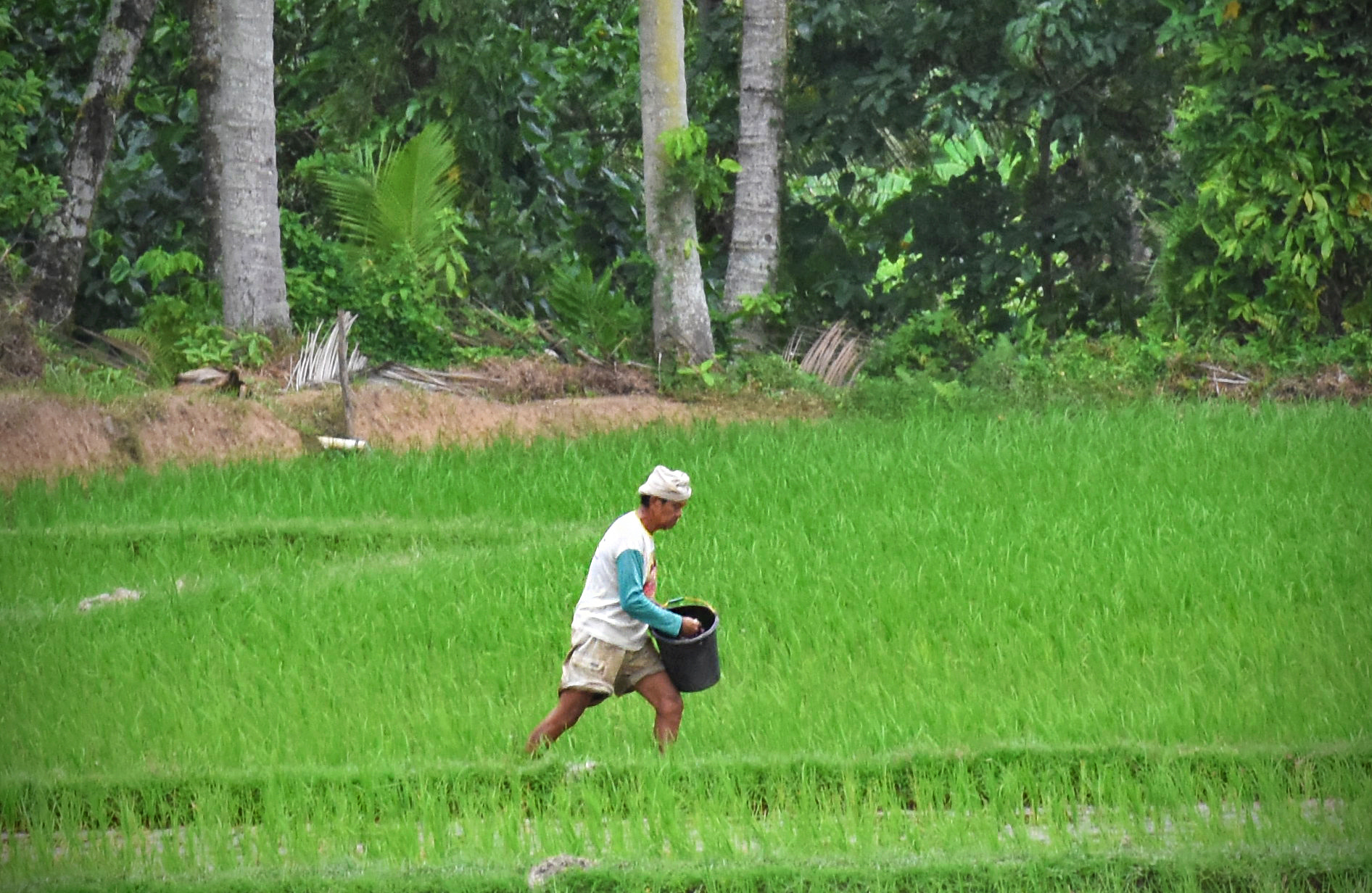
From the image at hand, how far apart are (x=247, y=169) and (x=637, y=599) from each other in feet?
29.9

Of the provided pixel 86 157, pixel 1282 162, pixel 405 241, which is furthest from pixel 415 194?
pixel 1282 162

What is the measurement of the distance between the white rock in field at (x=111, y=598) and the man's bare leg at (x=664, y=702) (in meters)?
3.63

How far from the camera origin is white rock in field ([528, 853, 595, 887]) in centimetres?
504

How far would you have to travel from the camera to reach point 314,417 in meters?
12.7

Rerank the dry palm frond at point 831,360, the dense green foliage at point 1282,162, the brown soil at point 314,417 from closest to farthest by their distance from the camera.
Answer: the brown soil at point 314,417 → the dense green foliage at point 1282,162 → the dry palm frond at point 831,360

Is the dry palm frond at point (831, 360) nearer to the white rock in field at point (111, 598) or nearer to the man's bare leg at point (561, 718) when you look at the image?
the white rock in field at point (111, 598)

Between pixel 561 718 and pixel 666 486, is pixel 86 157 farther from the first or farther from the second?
pixel 666 486

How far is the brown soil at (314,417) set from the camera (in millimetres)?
11695

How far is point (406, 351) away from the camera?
47.6 feet

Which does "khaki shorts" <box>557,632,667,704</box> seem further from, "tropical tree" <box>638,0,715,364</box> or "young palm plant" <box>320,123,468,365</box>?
"young palm plant" <box>320,123,468,365</box>

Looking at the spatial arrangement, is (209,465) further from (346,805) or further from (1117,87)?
(1117,87)

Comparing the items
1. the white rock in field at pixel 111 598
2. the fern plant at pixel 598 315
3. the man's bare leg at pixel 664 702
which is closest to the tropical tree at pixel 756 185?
the fern plant at pixel 598 315

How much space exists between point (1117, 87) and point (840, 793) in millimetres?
12102

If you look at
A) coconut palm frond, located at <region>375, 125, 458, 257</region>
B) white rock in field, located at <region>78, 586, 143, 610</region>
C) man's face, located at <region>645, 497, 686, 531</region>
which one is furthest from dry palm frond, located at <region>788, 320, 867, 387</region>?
man's face, located at <region>645, 497, 686, 531</region>
